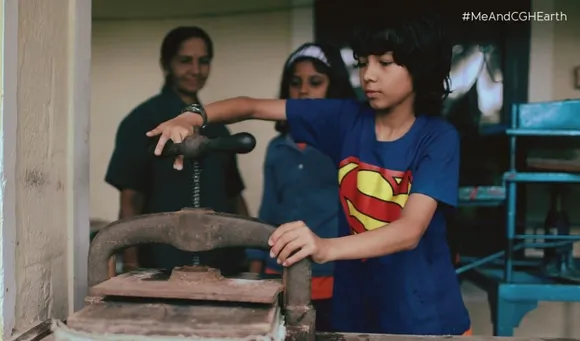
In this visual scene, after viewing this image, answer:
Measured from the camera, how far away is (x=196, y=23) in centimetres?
219

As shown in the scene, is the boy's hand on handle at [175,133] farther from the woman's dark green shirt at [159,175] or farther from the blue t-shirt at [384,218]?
the woman's dark green shirt at [159,175]

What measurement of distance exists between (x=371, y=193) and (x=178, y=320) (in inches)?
30.5

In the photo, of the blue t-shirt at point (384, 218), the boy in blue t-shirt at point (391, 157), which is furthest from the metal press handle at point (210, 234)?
the blue t-shirt at point (384, 218)

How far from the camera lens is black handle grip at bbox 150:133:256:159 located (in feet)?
3.48

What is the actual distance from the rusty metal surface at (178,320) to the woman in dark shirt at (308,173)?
1.15 m

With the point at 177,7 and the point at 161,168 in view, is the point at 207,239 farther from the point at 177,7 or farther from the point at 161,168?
the point at 177,7

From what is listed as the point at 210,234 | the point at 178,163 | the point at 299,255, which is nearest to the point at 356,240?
the point at 299,255

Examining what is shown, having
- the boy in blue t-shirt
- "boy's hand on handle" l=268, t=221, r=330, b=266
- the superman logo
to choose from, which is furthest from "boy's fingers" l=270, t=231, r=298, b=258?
the superman logo

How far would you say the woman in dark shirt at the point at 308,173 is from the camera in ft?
7.06

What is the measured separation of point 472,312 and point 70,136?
1.48 m

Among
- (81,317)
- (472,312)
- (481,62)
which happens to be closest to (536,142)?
(481,62)

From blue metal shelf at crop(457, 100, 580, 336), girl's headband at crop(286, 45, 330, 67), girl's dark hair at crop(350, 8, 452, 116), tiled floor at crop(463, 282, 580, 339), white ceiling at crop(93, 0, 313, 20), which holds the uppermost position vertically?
white ceiling at crop(93, 0, 313, 20)

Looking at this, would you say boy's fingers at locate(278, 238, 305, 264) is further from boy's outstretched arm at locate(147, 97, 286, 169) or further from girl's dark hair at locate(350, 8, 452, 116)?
girl's dark hair at locate(350, 8, 452, 116)

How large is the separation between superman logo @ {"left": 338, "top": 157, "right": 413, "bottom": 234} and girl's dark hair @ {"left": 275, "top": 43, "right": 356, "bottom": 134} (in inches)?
23.3
